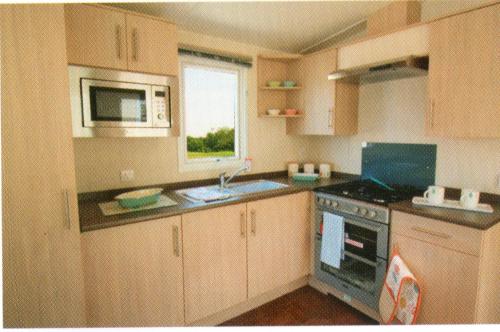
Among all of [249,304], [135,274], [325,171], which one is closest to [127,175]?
[135,274]

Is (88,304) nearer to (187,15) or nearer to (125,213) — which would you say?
(125,213)

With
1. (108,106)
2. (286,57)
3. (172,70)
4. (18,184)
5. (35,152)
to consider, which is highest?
(286,57)

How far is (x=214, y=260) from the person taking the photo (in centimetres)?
208

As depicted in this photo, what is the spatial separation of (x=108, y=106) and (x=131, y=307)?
4.15ft

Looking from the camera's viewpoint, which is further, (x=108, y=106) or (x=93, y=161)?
(x=93, y=161)

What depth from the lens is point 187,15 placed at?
225 centimetres

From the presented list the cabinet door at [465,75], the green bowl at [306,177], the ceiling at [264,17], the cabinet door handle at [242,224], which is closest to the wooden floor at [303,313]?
the cabinet door handle at [242,224]

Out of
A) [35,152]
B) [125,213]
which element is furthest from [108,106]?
[125,213]

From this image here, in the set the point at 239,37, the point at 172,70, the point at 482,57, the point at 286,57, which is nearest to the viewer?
the point at 482,57

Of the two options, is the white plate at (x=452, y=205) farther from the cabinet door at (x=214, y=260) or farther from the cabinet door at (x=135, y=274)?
the cabinet door at (x=135, y=274)

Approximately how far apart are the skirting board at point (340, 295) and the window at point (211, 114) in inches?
53.4

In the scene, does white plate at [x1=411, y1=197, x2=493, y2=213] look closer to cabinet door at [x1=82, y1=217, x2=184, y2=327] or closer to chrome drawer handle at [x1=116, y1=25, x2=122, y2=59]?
cabinet door at [x1=82, y1=217, x2=184, y2=327]

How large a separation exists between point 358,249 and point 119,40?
2237 millimetres

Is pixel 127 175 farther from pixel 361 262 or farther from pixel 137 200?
pixel 361 262
